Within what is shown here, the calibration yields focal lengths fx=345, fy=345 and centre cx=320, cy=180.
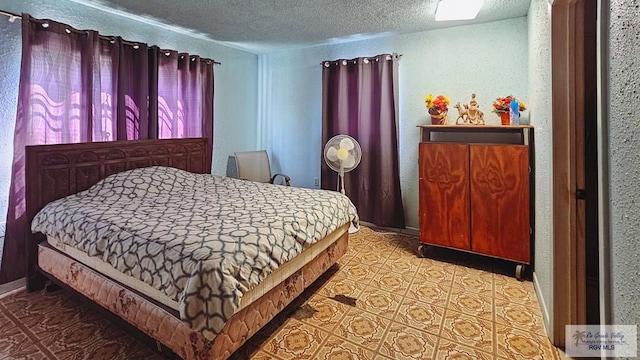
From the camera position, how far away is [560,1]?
1.84 m

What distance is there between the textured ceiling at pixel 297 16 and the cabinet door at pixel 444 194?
130 cm

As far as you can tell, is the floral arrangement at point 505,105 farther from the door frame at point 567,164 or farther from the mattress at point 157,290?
the mattress at point 157,290

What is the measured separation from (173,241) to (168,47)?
282 centimetres

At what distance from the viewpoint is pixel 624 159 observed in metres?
0.90

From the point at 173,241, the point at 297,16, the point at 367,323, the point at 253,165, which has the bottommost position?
the point at 367,323

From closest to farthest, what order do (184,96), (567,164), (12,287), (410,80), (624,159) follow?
1. (624,159)
2. (567,164)
3. (12,287)
4. (184,96)
5. (410,80)

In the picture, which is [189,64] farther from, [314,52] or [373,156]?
[373,156]

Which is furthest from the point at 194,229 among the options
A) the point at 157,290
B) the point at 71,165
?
the point at 71,165

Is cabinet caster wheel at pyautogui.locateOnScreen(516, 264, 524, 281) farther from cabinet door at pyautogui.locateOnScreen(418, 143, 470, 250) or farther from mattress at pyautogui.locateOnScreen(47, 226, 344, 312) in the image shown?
mattress at pyautogui.locateOnScreen(47, 226, 344, 312)

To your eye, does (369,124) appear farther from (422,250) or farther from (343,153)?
(422,250)

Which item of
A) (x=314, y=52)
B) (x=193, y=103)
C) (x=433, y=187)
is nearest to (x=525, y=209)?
(x=433, y=187)

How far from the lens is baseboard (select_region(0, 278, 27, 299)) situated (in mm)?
2501

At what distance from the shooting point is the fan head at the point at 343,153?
373cm

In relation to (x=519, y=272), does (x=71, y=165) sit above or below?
above
